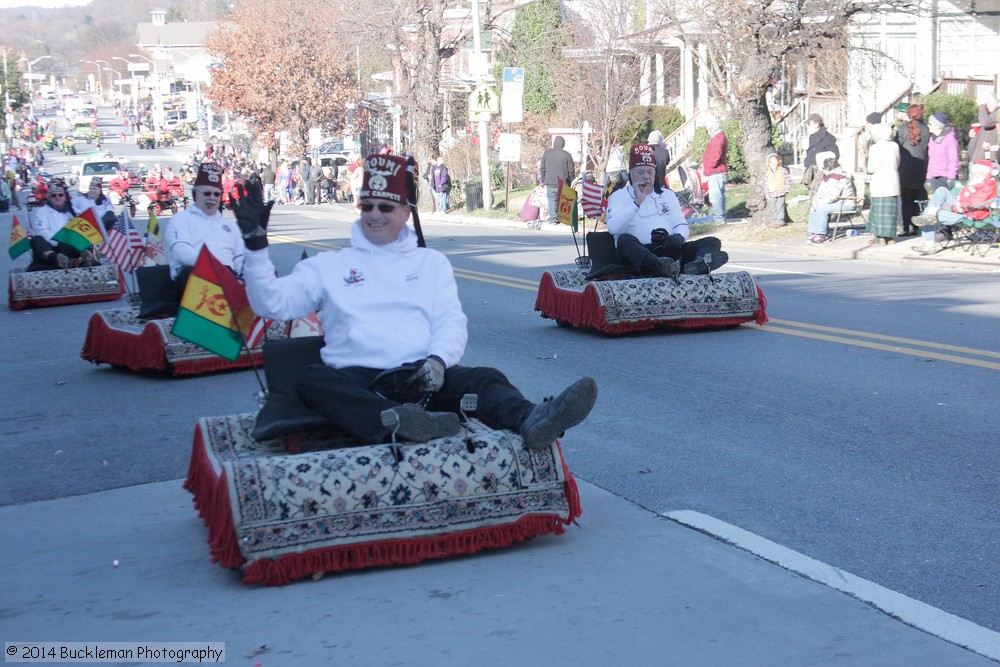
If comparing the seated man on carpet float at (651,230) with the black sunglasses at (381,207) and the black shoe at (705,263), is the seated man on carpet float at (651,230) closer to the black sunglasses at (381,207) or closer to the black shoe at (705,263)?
the black shoe at (705,263)

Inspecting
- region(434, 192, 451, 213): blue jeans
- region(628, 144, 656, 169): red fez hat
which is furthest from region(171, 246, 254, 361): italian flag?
region(434, 192, 451, 213): blue jeans

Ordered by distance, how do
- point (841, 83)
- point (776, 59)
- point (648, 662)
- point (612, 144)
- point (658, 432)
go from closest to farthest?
point (648, 662)
point (658, 432)
point (776, 59)
point (841, 83)
point (612, 144)

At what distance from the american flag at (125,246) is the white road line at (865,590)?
1079 cm

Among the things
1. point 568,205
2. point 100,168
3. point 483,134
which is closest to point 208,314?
point 568,205

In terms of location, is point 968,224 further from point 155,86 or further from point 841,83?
point 155,86

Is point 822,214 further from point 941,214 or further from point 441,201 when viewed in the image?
point 441,201

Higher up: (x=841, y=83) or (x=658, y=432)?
(x=841, y=83)

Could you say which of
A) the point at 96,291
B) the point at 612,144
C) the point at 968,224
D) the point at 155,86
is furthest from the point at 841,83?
the point at 155,86

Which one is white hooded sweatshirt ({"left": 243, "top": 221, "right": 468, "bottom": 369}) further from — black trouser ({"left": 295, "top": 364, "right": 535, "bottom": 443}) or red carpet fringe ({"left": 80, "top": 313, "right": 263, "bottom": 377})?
red carpet fringe ({"left": 80, "top": 313, "right": 263, "bottom": 377})

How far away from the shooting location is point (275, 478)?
517cm

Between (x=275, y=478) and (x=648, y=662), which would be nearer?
(x=648, y=662)

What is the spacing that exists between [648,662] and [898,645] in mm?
889

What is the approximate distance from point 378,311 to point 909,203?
54.6 feet

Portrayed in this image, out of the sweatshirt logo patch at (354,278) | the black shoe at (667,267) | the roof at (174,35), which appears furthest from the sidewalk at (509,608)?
the roof at (174,35)
